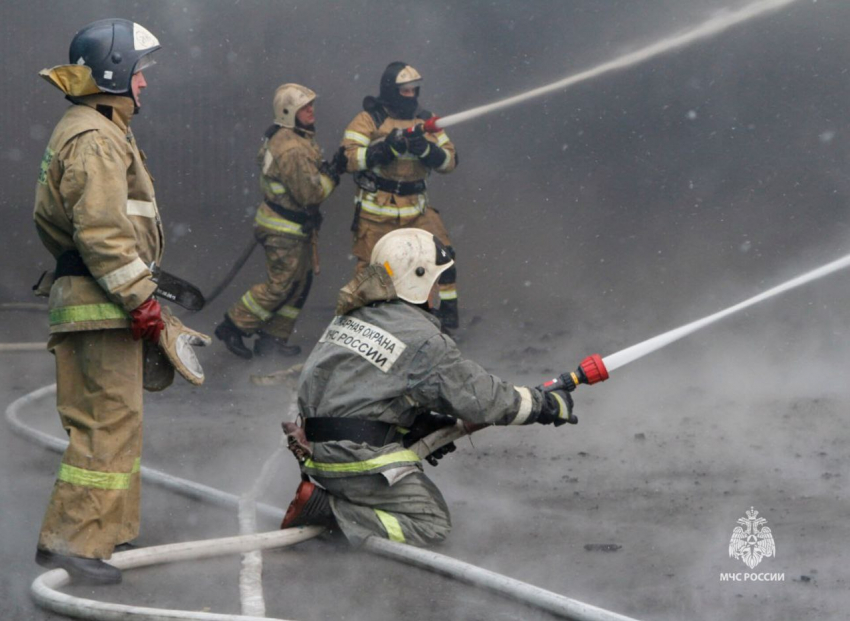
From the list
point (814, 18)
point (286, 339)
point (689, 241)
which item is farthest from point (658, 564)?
point (814, 18)

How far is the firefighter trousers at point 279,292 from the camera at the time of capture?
316 inches

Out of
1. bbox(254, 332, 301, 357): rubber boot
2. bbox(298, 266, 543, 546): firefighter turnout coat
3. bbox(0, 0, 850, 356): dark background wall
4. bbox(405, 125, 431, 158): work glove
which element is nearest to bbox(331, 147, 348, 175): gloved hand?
bbox(405, 125, 431, 158): work glove

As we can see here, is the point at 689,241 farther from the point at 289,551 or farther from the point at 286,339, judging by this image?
the point at 289,551

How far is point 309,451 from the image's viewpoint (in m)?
4.43

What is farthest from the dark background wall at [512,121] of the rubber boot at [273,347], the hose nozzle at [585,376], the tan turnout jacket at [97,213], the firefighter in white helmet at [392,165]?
the tan turnout jacket at [97,213]

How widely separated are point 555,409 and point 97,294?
172 cm

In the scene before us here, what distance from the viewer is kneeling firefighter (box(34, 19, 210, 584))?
3896 millimetres

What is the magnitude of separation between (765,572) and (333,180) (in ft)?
15.1

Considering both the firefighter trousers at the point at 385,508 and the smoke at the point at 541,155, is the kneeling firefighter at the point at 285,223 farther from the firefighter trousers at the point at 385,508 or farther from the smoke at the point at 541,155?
the firefighter trousers at the point at 385,508

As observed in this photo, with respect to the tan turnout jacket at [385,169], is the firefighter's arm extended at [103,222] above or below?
below

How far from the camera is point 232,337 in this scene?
822 cm

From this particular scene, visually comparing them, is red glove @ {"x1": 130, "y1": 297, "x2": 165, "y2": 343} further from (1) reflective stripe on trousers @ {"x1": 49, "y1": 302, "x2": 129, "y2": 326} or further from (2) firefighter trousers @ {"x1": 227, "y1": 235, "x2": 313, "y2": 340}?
(2) firefighter trousers @ {"x1": 227, "y1": 235, "x2": 313, "y2": 340}

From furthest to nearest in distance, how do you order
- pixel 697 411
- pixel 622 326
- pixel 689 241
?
pixel 689 241, pixel 622 326, pixel 697 411

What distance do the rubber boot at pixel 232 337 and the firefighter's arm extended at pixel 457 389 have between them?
401cm
